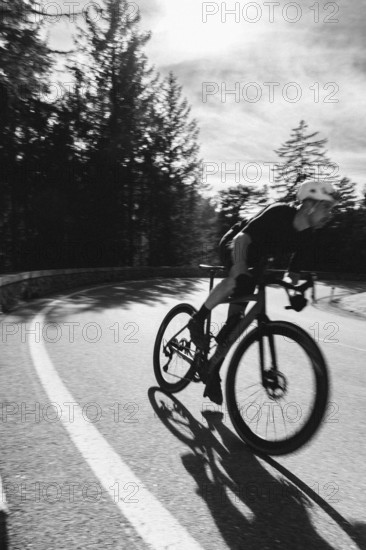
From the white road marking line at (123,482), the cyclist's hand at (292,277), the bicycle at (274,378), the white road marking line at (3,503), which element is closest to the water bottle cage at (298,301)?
the bicycle at (274,378)

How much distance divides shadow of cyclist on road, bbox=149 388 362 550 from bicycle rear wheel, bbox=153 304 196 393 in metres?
0.81

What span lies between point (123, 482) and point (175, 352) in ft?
6.71

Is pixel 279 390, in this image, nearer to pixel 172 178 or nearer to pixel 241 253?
pixel 241 253

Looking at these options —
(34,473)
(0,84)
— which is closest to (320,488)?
(34,473)

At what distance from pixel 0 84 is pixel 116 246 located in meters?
19.2

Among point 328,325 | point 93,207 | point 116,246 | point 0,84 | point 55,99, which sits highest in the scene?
point 55,99

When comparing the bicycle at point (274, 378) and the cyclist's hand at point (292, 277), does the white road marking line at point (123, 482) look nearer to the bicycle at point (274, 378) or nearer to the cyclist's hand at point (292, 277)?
the bicycle at point (274, 378)

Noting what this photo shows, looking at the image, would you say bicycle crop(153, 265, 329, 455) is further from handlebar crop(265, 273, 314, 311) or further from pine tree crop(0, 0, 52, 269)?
pine tree crop(0, 0, 52, 269)

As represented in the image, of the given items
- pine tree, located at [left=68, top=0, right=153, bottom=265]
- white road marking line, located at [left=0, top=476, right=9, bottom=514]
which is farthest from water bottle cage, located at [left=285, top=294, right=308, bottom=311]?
pine tree, located at [left=68, top=0, right=153, bottom=265]

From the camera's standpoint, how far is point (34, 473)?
101 inches

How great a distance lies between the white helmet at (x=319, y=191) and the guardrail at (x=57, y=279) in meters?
0.89

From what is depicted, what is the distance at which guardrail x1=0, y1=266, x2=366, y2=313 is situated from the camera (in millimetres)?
10712

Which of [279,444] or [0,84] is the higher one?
[0,84]

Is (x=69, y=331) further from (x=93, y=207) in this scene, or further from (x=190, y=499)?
(x=93, y=207)
